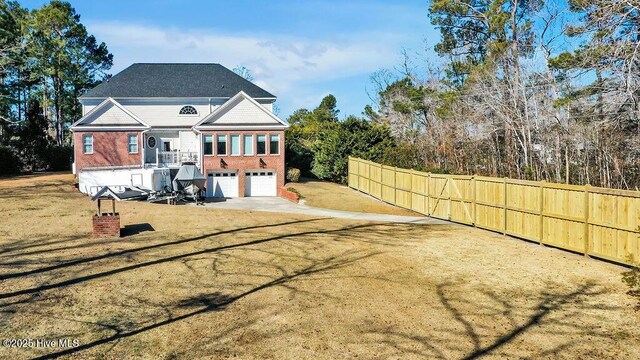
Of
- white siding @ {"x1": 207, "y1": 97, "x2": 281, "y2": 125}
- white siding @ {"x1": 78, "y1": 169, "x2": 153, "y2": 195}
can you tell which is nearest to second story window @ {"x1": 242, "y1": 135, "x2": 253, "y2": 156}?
white siding @ {"x1": 207, "y1": 97, "x2": 281, "y2": 125}

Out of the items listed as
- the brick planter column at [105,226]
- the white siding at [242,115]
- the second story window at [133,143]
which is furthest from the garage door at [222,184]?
the brick planter column at [105,226]

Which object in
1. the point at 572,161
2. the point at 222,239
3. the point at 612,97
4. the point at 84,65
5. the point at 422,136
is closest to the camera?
the point at 222,239

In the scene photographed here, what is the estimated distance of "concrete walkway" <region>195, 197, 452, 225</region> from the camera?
82.4 ft

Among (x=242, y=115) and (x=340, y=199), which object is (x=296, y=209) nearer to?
(x=340, y=199)

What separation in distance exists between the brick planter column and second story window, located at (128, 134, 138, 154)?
23.9 metres

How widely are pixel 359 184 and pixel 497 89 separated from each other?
1296 centimetres

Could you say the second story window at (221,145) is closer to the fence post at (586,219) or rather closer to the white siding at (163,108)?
the white siding at (163,108)

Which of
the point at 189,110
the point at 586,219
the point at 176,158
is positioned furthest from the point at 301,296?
the point at 189,110

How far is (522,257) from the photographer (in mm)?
16234

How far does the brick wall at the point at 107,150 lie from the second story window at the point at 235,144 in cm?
797

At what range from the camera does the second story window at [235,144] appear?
38.7 m

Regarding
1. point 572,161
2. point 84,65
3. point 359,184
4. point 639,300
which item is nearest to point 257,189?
point 359,184

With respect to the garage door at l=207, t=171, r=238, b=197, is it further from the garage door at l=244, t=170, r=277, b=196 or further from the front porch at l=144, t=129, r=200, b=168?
the front porch at l=144, t=129, r=200, b=168

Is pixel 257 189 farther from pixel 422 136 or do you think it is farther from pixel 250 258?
pixel 250 258
